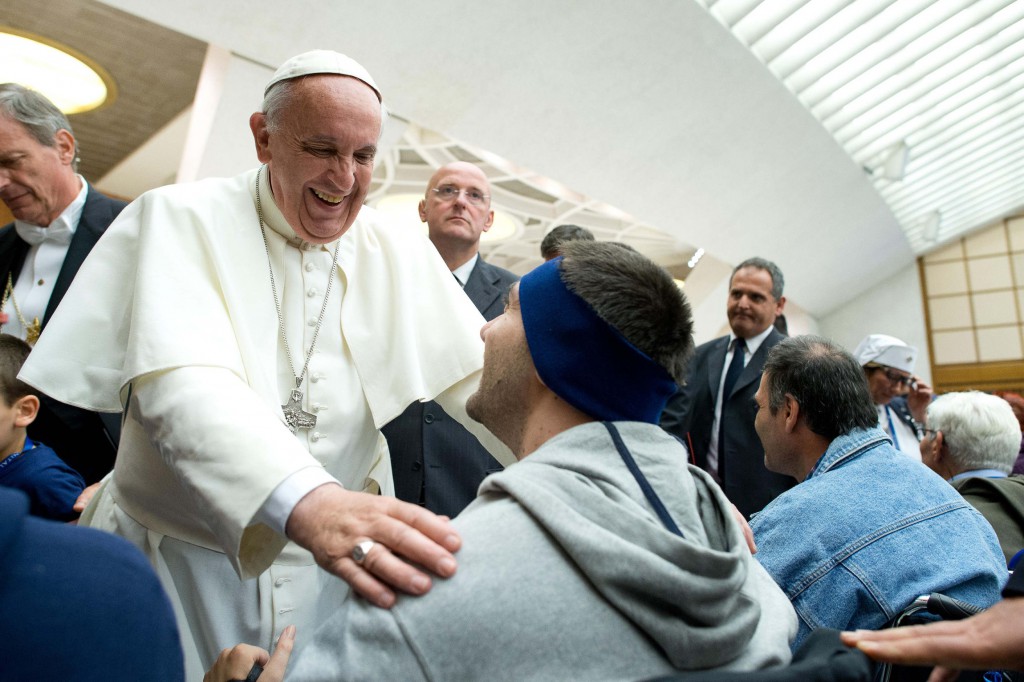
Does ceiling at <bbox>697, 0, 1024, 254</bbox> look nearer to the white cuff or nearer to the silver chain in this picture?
the silver chain

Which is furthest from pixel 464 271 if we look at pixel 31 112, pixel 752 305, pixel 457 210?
pixel 752 305

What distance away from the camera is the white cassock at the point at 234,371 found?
139 cm

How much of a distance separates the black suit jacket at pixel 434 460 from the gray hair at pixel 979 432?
73.8 inches

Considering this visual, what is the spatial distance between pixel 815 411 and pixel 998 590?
28.6 inches

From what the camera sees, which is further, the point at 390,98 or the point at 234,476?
the point at 390,98

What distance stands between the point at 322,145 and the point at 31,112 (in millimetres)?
1426

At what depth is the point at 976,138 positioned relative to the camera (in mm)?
13492

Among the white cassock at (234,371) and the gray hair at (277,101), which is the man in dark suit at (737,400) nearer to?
the white cassock at (234,371)

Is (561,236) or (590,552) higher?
(561,236)

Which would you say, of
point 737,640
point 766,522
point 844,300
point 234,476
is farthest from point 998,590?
point 844,300

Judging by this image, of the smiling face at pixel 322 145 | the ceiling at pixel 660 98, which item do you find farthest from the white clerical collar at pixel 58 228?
the ceiling at pixel 660 98

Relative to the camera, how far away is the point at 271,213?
1.93 m

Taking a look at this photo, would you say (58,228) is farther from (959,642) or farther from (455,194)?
(959,642)

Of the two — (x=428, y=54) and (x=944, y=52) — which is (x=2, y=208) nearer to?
(x=428, y=54)
